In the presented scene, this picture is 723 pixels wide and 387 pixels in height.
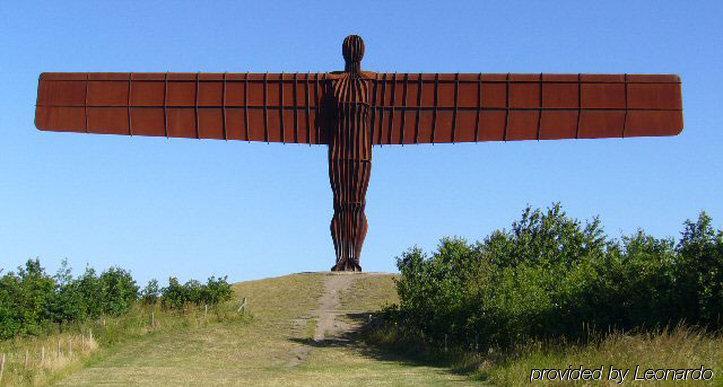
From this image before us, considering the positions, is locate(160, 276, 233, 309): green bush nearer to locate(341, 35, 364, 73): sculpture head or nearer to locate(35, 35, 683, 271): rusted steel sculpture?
locate(35, 35, 683, 271): rusted steel sculpture

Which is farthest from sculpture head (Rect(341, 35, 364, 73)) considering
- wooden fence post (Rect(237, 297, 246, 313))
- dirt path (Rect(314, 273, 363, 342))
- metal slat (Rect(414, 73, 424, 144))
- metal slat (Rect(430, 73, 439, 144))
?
wooden fence post (Rect(237, 297, 246, 313))

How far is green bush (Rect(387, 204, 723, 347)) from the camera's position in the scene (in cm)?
2209

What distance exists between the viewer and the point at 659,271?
76.3ft

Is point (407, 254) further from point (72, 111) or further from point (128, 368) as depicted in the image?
point (72, 111)

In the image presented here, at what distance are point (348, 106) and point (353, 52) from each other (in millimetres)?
2669

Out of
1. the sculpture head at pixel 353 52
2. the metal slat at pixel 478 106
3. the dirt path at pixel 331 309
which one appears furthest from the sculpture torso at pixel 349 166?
the metal slat at pixel 478 106

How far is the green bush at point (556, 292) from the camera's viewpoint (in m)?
22.1

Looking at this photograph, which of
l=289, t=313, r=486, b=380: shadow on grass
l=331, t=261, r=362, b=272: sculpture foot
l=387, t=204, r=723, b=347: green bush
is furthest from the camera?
l=331, t=261, r=362, b=272: sculpture foot

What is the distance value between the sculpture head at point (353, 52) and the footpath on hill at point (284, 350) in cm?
1167

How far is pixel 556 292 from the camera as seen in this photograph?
26125 millimetres

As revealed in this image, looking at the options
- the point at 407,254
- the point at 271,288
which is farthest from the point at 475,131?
the point at 271,288

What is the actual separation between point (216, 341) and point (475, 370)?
12653mm

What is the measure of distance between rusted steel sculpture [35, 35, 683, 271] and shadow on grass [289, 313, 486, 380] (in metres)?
4.92

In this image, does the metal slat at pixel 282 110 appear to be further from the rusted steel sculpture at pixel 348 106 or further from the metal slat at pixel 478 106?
the metal slat at pixel 478 106
